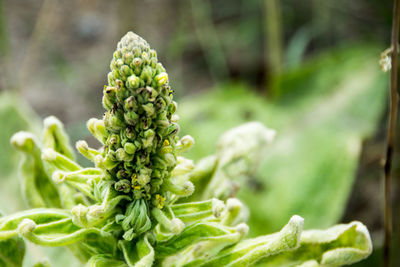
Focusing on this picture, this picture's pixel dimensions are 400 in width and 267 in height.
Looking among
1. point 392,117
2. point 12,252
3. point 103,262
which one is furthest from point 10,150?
point 392,117

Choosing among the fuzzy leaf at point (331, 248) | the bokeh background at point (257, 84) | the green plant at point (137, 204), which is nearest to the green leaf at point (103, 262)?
the green plant at point (137, 204)

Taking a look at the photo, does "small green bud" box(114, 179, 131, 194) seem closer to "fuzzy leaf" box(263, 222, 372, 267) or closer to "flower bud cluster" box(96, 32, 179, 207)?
"flower bud cluster" box(96, 32, 179, 207)

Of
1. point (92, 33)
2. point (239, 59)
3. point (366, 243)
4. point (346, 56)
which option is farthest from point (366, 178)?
point (92, 33)

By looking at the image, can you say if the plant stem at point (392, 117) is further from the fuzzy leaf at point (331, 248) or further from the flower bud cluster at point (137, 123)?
the flower bud cluster at point (137, 123)

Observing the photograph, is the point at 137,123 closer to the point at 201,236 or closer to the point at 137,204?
the point at 137,204

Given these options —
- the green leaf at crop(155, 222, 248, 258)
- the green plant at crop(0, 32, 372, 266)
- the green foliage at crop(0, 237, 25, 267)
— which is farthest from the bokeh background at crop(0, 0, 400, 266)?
the green leaf at crop(155, 222, 248, 258)

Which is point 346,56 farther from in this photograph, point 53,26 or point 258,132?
point 53,26

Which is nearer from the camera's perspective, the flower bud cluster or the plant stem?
the flower bud cluster
